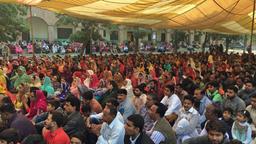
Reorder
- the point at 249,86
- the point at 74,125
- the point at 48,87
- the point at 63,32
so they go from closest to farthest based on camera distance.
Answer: the point at 74,125, the point at 249,86, the point at 48,87, the point at 63,32

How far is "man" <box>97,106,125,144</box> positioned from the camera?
16.9 ft

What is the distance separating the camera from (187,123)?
5.82 meters

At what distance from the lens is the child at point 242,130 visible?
231 inches

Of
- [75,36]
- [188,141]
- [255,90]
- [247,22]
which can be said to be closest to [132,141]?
[188,141]

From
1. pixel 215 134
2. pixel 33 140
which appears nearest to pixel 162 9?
pixel 215 134

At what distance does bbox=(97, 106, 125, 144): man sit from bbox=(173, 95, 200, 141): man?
1.01 meters

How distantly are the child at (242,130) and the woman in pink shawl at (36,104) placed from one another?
11.9ft

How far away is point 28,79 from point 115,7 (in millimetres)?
3295

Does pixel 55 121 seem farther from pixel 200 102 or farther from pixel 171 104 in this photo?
pixel 200 102

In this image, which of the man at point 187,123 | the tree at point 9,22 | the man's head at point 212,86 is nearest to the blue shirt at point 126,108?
the man at point 187,123

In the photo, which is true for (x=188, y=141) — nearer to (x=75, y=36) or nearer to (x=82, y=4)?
(x=82, y=4)

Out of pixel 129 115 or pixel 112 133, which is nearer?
pixel 112 133

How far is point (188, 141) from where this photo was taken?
498 centimetres

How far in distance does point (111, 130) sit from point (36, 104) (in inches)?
111
